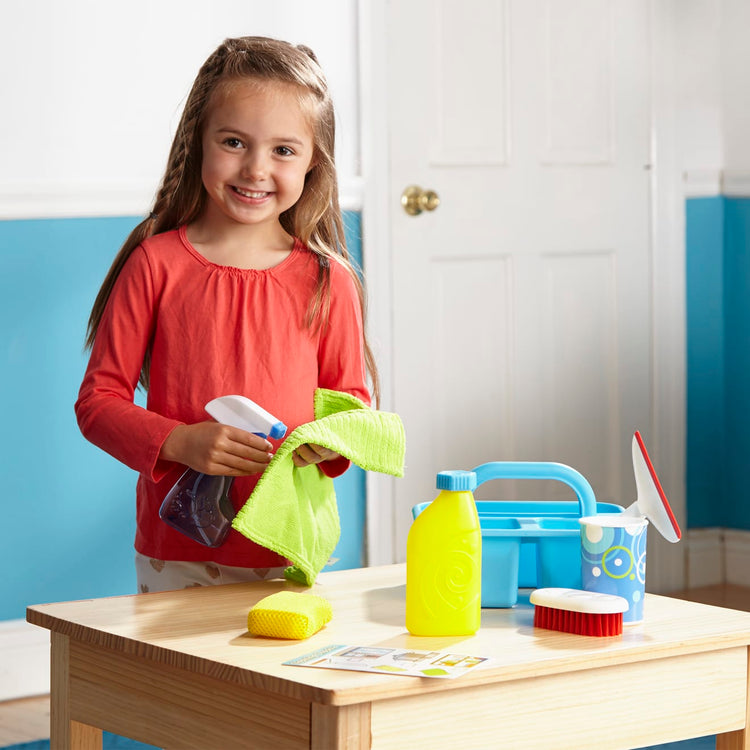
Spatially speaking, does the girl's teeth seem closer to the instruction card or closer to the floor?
the instruction card

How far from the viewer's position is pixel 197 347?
1.70m

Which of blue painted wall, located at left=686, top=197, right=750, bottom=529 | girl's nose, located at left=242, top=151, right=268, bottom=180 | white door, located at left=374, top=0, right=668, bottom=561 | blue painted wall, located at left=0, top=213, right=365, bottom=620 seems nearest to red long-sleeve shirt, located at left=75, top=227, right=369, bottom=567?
girl's nose, located at left=242, top=151, right=268, bottom=180

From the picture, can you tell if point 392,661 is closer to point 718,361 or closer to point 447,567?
point 447,567

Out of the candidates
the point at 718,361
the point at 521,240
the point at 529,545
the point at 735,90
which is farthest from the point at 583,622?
the point at 735,90

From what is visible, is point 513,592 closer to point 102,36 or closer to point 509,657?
point 509,657

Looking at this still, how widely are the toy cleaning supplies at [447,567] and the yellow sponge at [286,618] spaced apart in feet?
0.32

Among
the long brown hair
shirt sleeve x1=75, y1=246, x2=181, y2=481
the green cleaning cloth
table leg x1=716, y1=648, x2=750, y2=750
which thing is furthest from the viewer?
the long brown hair

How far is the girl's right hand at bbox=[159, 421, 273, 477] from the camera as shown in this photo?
154 centimetres

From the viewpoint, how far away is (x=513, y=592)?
144cm

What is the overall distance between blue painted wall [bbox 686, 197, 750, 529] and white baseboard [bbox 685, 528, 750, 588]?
0.03 metres

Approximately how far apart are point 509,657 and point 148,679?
35 centimetres

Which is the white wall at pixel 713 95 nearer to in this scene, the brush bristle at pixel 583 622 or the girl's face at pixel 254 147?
the girl's face at pixel 254 147

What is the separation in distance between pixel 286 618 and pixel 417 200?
2.10 meters

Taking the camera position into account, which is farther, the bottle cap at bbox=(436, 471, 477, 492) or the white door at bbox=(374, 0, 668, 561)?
the white door at bbox=(374, 0, 668, 561)
